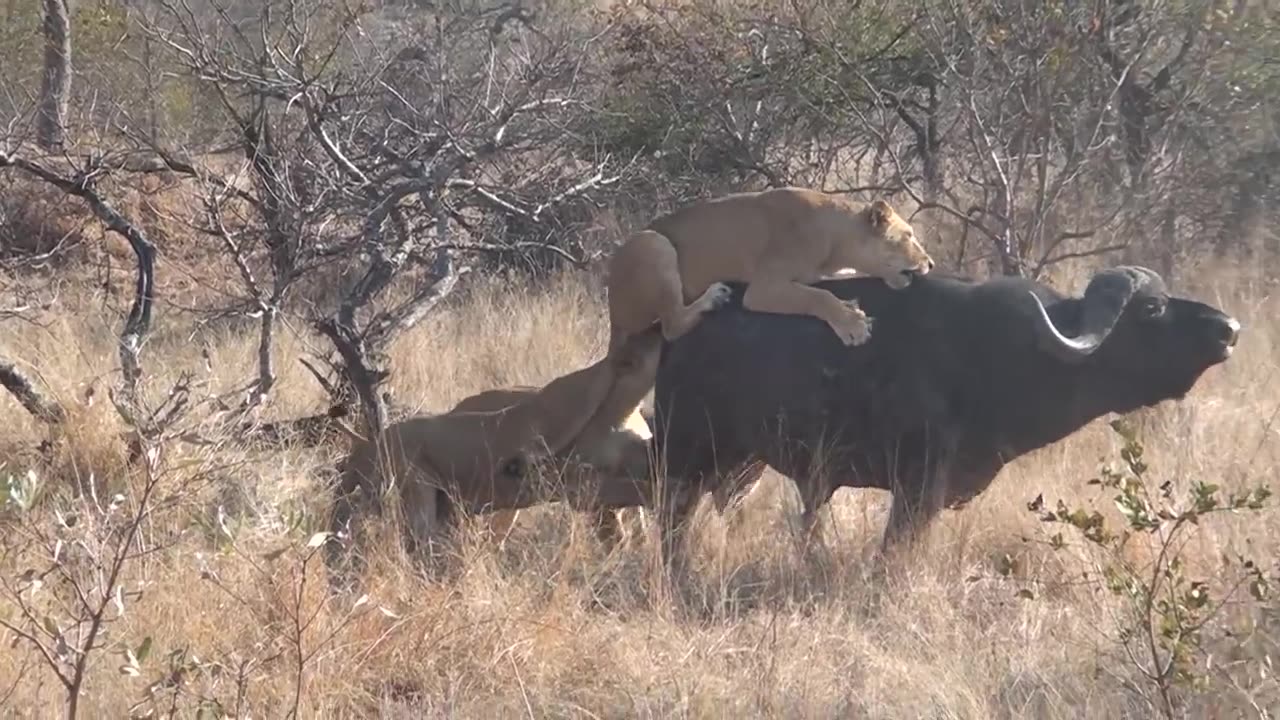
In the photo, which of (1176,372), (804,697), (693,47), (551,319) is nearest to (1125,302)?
(1176,372)

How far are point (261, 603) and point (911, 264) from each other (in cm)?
307

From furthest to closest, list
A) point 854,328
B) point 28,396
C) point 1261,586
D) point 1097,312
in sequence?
point 28,396
point 854,328
point 1097,312
point 1261,586

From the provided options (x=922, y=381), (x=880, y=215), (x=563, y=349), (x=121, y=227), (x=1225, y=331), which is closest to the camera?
Answer: (x=1225, y=331)

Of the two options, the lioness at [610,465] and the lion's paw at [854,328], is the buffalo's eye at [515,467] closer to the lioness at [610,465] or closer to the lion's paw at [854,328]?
the lioness at [610,465]

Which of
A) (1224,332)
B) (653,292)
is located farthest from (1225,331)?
(653,292)

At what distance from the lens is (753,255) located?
6875 mm

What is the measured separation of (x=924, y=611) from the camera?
5.63 m

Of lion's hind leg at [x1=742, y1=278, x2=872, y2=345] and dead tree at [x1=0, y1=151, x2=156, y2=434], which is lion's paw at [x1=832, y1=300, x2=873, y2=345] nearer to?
lion's hind leg at [x1=742, y1=278, x2=872, y2=345]

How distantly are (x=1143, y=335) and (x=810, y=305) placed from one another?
4.29 feet

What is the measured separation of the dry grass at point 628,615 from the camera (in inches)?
184

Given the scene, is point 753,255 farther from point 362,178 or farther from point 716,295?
point 362,178

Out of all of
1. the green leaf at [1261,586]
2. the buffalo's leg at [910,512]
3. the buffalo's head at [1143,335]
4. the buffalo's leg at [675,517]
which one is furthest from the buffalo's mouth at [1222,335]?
the buffalo's leg at [675,517]

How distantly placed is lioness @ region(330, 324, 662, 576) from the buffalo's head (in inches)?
70.8

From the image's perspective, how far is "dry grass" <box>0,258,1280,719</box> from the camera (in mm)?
4672
